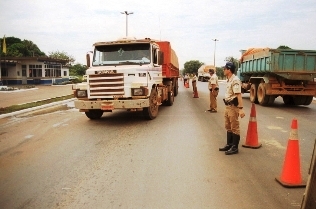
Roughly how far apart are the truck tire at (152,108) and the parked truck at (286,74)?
15.0ft

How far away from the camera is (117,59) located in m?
9.73

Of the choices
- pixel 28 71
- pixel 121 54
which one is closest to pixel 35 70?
pixel 28 71

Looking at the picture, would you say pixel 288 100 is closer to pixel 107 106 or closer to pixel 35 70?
pixel 107 106

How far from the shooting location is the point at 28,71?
38938 millimetres

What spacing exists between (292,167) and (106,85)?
6.24m

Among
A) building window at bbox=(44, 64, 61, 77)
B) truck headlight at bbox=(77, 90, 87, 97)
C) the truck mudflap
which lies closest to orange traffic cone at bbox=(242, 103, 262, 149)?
the truck mudflap

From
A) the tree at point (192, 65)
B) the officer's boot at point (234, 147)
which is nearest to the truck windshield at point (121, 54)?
the officer's boot at point (234, 147)

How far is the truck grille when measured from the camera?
8.95 m

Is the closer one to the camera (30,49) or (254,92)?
(254,92)

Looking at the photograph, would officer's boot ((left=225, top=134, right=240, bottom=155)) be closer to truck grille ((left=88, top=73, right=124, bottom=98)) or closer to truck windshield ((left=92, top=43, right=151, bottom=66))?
truck grille ((left=88, top=73, right=124, bottom=98))

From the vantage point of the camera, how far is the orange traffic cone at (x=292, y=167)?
4.19 m

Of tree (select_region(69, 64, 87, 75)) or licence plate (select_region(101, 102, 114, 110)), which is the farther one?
tree (select_region(69, 64, 87, 75))

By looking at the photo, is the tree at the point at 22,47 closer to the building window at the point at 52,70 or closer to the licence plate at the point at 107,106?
the building window at the point at 52,70

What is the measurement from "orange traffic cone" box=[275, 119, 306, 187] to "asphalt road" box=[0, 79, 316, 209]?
16cm
